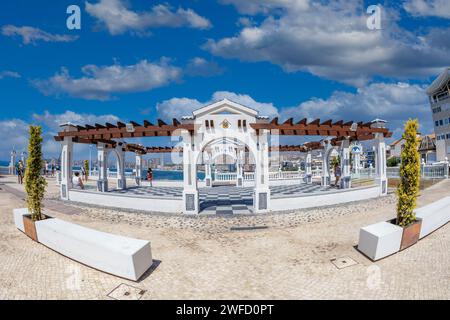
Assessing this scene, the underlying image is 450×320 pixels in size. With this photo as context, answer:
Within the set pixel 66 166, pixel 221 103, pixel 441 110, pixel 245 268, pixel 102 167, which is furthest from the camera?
pixel 441 110

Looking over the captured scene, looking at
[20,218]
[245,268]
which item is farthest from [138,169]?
[245,268]

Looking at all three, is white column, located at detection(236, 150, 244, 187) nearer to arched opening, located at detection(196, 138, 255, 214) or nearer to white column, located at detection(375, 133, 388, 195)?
arched opening, located at detection(196, 138, 255, 214)

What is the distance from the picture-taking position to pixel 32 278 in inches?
224

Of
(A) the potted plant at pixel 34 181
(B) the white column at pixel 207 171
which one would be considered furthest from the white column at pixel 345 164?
(A) the potted plant at pixel 34 181

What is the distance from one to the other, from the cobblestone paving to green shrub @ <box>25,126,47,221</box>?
963 mm

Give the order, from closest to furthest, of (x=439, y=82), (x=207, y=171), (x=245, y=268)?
(x=245, y=268) < (x=207, y=171) < (x=439, y=82)

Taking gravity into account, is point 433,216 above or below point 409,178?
below

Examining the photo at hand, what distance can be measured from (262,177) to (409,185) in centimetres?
608

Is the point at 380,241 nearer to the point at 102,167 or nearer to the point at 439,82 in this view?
the point at 102,167

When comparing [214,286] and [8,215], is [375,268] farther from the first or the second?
[8,215]

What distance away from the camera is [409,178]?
748 centimetres

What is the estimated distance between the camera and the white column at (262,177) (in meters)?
12.5

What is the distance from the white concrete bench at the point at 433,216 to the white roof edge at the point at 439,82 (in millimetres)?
43844
